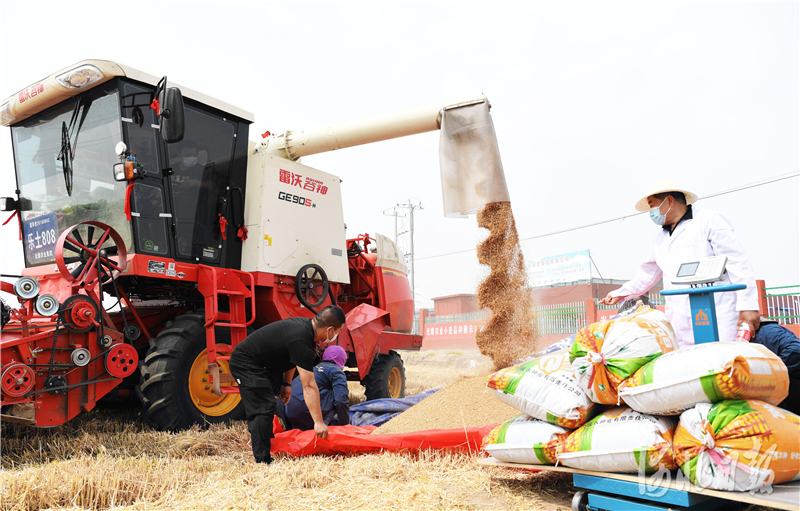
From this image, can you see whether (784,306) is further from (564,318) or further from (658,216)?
(658,216)

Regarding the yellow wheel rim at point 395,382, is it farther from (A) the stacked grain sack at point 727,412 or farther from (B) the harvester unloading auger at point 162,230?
(A) the stacked grain sack at point 727,412

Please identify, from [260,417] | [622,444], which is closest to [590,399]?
[622,444]

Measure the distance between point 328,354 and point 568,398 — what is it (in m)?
3.00

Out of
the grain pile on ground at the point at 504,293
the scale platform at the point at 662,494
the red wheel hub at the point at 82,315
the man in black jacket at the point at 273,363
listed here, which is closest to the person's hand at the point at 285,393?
the man in black jacket at the point at 273,363

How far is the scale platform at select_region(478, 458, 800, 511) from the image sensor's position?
7.72 ft

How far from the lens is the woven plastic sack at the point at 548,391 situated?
10.0 feet

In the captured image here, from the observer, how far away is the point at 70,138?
5.31 m

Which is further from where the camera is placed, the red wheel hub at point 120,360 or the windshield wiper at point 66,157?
the windshield wiper at point 66,157

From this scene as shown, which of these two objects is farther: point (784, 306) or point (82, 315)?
point (784, 306)

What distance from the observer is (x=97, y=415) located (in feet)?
18.4

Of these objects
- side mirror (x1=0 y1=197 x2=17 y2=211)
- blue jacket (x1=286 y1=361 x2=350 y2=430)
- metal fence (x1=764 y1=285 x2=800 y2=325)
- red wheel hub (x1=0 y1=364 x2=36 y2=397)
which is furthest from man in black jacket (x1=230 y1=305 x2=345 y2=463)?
metal fence (x1=764 y1=285 x2=800 y2=325)

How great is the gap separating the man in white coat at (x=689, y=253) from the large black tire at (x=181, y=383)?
3.81 metres

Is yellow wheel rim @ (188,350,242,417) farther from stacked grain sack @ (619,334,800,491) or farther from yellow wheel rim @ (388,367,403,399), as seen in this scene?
stacked grain sack @ (619,334,800,491)

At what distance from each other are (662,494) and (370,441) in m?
2.16
